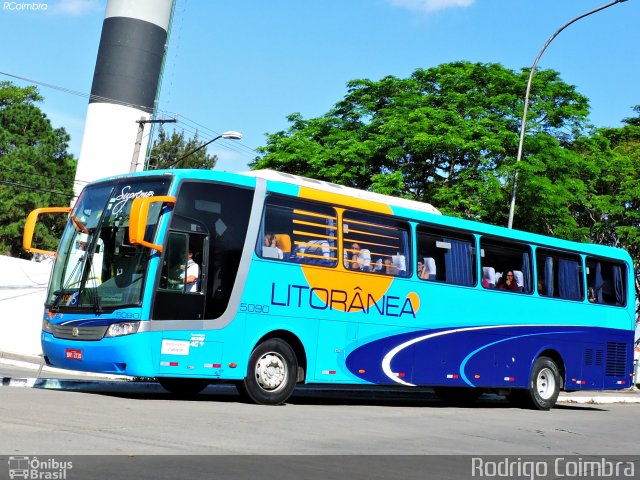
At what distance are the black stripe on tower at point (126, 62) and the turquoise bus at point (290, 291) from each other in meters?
35.3

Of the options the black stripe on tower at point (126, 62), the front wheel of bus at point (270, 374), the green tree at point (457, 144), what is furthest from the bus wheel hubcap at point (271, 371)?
the black stripe on tower at point (126, 62)

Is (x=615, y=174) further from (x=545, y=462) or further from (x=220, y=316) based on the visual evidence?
(x=545, y=462)

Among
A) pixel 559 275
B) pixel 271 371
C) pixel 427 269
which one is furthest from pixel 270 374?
pixel 559 275

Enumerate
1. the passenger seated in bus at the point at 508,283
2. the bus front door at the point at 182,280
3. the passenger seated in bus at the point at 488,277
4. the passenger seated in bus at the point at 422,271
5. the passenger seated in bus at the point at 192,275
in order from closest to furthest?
1. the bus front door at the point at 182,280
2. the passenger seated in bus at the point at 192,275
3. the passenger seated in bus at the point at 422,271
4. the passenger seated in bus at the point at 488,277
5. the passenger seated in bus at the point at 508,283

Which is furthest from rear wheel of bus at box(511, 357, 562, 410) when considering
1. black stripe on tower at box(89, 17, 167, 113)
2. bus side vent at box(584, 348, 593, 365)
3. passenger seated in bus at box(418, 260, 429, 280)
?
black stripe on tower at box(89, 17, 167, 113)

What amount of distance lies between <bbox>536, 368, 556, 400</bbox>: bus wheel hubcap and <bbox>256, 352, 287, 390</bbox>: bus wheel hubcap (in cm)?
Answer: 722

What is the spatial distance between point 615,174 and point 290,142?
13.0 meters

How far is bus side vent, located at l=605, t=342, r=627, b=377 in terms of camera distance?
21.2 m

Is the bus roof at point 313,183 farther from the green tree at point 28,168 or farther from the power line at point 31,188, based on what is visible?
the green tree at point 28,168

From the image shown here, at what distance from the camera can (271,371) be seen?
1455 centimetres

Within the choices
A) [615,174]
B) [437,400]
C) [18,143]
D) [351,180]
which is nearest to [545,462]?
[437,400]

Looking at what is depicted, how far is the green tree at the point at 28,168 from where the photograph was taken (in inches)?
2507

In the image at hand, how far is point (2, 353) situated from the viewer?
99.0ft

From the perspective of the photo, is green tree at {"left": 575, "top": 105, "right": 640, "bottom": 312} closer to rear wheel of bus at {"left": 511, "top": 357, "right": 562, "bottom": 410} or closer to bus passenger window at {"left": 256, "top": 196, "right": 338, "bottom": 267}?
rear wheel of bus at {"left": 511, "top": 357, "right": 562, "bottom": 410}
